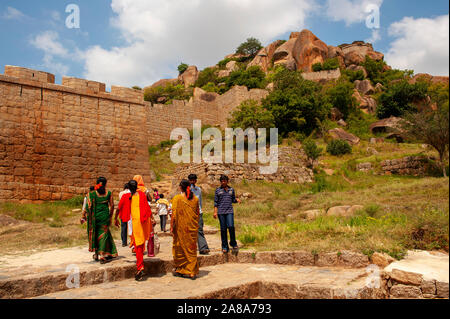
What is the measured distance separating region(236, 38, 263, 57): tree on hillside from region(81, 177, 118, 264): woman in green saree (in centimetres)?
5900

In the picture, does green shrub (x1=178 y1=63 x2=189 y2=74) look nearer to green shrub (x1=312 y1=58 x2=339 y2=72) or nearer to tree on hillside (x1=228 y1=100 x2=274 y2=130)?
green shrub (x1=312 y1=58 x2=339 y2=72)

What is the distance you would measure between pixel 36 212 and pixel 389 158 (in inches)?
704

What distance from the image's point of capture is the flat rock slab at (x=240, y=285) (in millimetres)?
3715

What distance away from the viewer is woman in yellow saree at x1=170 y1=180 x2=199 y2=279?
16.0 ft

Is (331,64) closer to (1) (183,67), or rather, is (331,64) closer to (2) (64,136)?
(1) (183,67)

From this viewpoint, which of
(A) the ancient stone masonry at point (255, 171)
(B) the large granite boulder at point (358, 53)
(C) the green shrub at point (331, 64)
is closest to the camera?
(A) the ancient stone masonry at point (255, 171)

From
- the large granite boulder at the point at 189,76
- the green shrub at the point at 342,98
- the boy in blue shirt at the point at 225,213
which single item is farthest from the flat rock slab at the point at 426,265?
the large granite boulder at the point at 189,76

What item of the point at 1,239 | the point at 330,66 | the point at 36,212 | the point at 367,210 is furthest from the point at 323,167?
the point at 330,66

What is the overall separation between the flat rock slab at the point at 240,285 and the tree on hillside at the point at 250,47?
5988 cm

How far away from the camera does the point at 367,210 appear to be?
8656mm

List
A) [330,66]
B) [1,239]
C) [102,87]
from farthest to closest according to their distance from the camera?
[330,66]
[102,87]
[1,239]

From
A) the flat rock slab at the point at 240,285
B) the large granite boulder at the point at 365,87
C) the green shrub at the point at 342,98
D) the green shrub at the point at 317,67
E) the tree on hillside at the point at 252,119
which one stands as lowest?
the flat rock slab at the point at 240,285

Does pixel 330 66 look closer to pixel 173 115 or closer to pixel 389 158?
pixel 173 115

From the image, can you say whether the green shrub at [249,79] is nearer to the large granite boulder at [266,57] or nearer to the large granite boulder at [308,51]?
the large granite boulder at [308,51]
